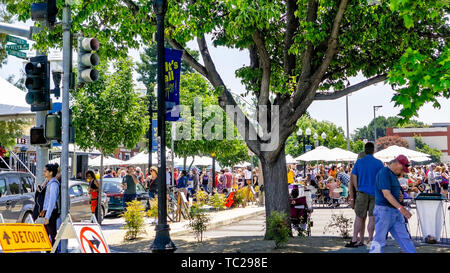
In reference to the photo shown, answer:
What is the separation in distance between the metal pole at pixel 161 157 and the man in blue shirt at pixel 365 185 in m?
3.56

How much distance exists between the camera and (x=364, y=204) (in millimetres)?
10352

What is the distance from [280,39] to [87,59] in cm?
550

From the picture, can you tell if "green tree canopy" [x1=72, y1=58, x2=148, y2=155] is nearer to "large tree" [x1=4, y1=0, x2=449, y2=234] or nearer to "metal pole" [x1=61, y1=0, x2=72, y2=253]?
"large tree" [x1=4, y1=0, x2=449, y2=234]

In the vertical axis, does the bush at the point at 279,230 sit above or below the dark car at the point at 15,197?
below

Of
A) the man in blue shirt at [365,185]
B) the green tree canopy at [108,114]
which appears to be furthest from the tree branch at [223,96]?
the green tree canopy at [108,114]

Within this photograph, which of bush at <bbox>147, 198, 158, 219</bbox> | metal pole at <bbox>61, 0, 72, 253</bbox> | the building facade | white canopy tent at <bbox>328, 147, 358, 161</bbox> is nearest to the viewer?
metal pole at <bbox>61, 0, 72, 253</bbox>

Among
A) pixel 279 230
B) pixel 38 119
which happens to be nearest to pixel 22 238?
pixel 279 230

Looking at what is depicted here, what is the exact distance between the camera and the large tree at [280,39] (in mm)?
11211

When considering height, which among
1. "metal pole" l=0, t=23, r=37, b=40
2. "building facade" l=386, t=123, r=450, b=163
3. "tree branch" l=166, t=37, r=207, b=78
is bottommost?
"tree branch" l=166, t=37, r=207, b=78

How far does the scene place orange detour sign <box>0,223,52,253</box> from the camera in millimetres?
6629

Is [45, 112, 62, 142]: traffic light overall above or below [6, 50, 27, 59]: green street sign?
below

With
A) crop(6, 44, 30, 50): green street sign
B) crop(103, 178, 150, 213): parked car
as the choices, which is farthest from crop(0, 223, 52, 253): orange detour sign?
crop(103, 178, 150, 213): parked car

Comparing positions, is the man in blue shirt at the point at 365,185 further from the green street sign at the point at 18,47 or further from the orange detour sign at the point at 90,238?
the green street sign at the point at 18,47
